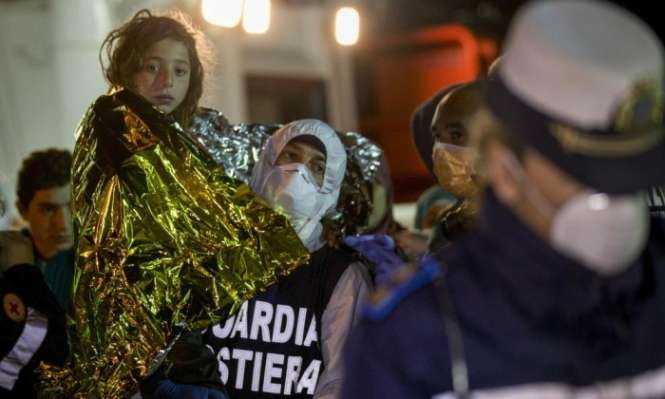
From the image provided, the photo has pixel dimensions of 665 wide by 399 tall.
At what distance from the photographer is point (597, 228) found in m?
1.42

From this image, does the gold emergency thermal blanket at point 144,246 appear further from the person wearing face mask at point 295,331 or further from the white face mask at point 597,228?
the white face mask at point 597,228

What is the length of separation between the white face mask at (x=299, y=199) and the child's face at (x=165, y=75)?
1.57ft

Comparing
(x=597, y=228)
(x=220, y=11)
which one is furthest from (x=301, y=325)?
(x=220, y=11)

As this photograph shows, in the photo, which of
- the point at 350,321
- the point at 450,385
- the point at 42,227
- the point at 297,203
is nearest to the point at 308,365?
the point at 350,321

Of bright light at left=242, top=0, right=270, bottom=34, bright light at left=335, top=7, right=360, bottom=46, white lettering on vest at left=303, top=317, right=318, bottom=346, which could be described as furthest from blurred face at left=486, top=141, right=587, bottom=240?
bright light at left=335, top=7, right=360, bottom=46

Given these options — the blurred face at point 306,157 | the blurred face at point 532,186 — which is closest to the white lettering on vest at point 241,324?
the blurred face at point 306,157

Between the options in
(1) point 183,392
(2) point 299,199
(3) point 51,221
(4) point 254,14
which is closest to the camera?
(1) point 183,392

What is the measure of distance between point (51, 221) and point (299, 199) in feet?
5.23

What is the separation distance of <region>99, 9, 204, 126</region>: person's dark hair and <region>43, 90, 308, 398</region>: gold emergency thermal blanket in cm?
36

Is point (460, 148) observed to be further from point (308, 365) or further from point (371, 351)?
point (371, 351)

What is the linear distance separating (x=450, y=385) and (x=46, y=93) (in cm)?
594

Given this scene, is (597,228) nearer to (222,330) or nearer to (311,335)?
(311,335)

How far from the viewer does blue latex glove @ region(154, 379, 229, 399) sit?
261cm

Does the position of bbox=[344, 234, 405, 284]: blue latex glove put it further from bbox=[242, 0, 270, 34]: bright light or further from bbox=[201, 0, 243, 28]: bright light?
bbox=[242, 0, 270, 34]: bright light
